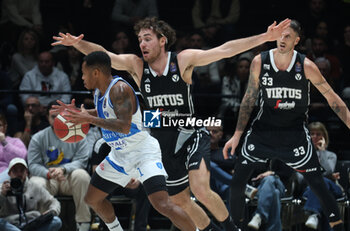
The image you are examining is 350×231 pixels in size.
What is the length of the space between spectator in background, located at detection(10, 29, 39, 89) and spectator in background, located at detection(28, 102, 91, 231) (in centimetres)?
134

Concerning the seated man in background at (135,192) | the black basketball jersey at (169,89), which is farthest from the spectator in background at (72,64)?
the black basketball jersey at (169,89)

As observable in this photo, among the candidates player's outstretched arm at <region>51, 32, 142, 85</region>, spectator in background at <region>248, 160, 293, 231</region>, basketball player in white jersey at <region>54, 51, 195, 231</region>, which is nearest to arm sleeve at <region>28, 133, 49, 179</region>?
player's outstretched arm at <region>51, 32, 142, 85</region>

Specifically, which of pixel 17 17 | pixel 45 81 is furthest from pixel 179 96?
pixel 17 17

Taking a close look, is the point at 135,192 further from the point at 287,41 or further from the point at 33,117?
the point at 287,41

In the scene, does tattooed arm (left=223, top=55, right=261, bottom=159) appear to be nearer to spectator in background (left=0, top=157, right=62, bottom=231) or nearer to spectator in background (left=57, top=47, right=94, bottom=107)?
spectator in background (left=0, top=157, right=62, bottom=231)

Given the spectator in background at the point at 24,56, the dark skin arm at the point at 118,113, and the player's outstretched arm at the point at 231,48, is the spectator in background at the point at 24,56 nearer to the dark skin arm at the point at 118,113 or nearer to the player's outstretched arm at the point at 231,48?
the player's outstretched arm at the point at 231,48

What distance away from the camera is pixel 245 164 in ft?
21.8

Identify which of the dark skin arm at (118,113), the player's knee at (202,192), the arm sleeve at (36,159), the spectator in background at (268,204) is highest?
the dark skin arm at (118,113)

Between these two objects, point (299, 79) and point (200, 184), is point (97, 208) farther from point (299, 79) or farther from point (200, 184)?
point (299, 79)

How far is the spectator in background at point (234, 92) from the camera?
316 inches

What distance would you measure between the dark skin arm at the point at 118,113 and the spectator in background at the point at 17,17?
3717mm

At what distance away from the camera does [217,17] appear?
909 cm

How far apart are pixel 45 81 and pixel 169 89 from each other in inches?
89.4

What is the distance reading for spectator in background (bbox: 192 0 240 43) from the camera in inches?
354
